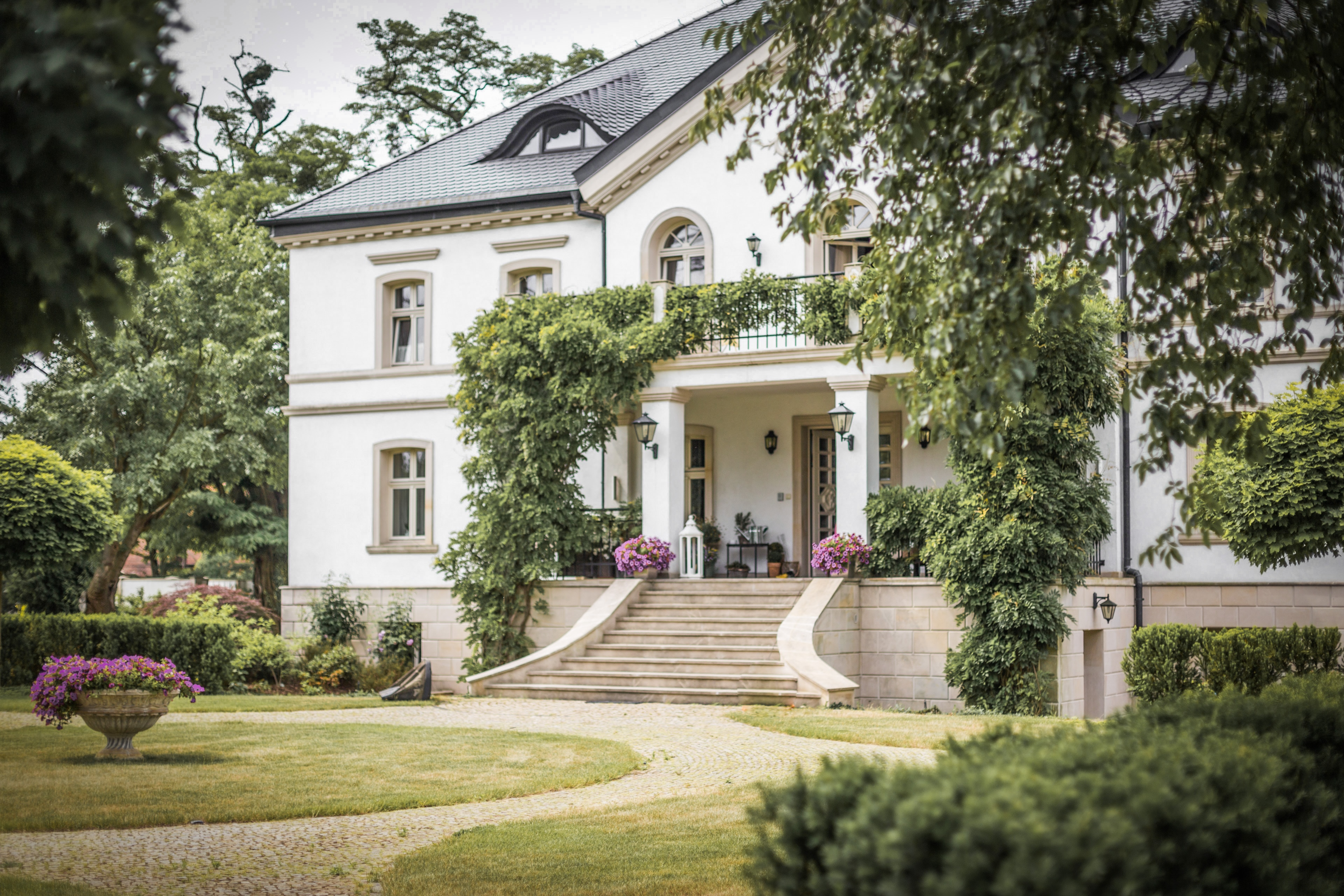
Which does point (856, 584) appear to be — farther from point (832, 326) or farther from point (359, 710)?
point (359, 710)

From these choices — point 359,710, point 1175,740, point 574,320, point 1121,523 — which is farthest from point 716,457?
point 1175,740

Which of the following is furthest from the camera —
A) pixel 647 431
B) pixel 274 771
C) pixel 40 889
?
pixel 647 431

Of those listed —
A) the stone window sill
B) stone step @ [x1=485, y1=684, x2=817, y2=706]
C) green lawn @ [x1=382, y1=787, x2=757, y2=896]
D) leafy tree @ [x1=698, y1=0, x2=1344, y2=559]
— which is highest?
leafy tree @ [x1=698, y1=0, x2=1344, y2=559]

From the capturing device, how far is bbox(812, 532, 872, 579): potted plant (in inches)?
703

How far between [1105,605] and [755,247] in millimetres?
7575

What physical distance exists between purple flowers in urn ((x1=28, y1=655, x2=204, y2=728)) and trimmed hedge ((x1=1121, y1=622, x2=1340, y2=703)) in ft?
37.5

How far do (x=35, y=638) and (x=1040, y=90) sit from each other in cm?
1840

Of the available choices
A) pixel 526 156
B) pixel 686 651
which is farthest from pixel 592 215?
pixel 686 651

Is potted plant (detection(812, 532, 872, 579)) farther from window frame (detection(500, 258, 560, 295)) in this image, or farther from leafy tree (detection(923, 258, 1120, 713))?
window frame (detection(500, 258, 560, 295))

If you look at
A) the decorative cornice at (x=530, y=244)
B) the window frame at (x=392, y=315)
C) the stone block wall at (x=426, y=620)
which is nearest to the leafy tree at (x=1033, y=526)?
the stone block wall at (x=426, y=620)

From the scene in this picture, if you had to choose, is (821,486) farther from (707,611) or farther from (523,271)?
(523,271)

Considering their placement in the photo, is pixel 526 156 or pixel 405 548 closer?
pixel 405 548

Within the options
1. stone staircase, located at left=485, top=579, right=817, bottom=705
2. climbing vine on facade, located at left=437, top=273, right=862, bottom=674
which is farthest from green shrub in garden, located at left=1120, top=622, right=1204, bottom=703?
climbing vine on facade, located at left=437, top=273, right=862, bottom=674

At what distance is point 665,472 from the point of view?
19.6m
